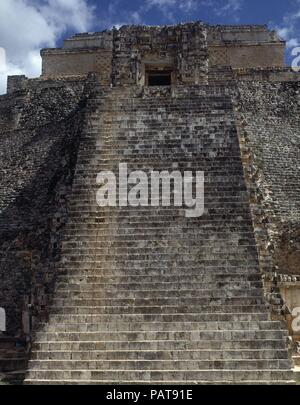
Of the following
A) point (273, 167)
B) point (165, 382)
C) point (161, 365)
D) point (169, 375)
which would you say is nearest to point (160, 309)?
point (161, 365)

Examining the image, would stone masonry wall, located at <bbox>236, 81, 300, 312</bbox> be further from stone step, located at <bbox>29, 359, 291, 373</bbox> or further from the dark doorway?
the dark doorway

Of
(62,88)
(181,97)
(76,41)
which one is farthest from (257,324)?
(76,41)

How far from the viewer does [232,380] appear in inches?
281

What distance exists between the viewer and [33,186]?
15438 millimetres

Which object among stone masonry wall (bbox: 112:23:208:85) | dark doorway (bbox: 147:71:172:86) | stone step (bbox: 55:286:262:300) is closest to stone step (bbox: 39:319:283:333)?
stone step (bbox: 55:286:262:300)

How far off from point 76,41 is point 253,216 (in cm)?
1575

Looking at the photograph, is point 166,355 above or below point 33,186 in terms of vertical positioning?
below

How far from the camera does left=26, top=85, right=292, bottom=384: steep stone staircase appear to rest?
7.41 metres

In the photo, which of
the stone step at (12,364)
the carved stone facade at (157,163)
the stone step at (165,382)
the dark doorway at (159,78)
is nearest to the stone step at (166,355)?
the carved stone facade at (157,163)

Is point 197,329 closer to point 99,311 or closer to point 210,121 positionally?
point 99,311

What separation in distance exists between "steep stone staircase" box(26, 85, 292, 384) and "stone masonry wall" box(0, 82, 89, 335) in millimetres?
497

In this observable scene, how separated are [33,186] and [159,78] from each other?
15.8ft

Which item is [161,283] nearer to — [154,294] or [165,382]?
[154,294]

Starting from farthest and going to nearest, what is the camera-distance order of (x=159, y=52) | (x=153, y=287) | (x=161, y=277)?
(x=159, y=52) < (x=161, y=277) < (x=153, y=287)
